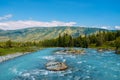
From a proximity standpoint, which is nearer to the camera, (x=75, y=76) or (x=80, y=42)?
(x=75, y=76)

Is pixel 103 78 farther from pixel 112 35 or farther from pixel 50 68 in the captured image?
pixel 112 35

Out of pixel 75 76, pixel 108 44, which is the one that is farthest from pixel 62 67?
pixel 108 44

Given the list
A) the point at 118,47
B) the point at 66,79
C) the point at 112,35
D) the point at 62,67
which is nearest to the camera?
the point at 66,79

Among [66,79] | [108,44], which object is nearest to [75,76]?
[66,79]

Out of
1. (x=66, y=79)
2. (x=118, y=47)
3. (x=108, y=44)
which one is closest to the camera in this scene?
(x=66, y=79)

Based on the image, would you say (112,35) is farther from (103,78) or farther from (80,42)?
(103,78)

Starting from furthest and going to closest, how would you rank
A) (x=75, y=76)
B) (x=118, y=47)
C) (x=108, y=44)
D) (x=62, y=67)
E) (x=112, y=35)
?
1. (x=112, y=35)
2. (x=108, y=44)
3. (x=118, y=47)
4. (x=62, y=67)
5. (x=75, y=76)

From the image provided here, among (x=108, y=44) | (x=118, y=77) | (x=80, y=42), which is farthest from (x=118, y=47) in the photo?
(x=118, y=77)

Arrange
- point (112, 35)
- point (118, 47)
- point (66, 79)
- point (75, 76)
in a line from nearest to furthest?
point (66, 79)
point (75, 76)
point (118, 47)
point (112, 35)

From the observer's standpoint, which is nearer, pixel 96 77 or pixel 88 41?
pixel 96 77
